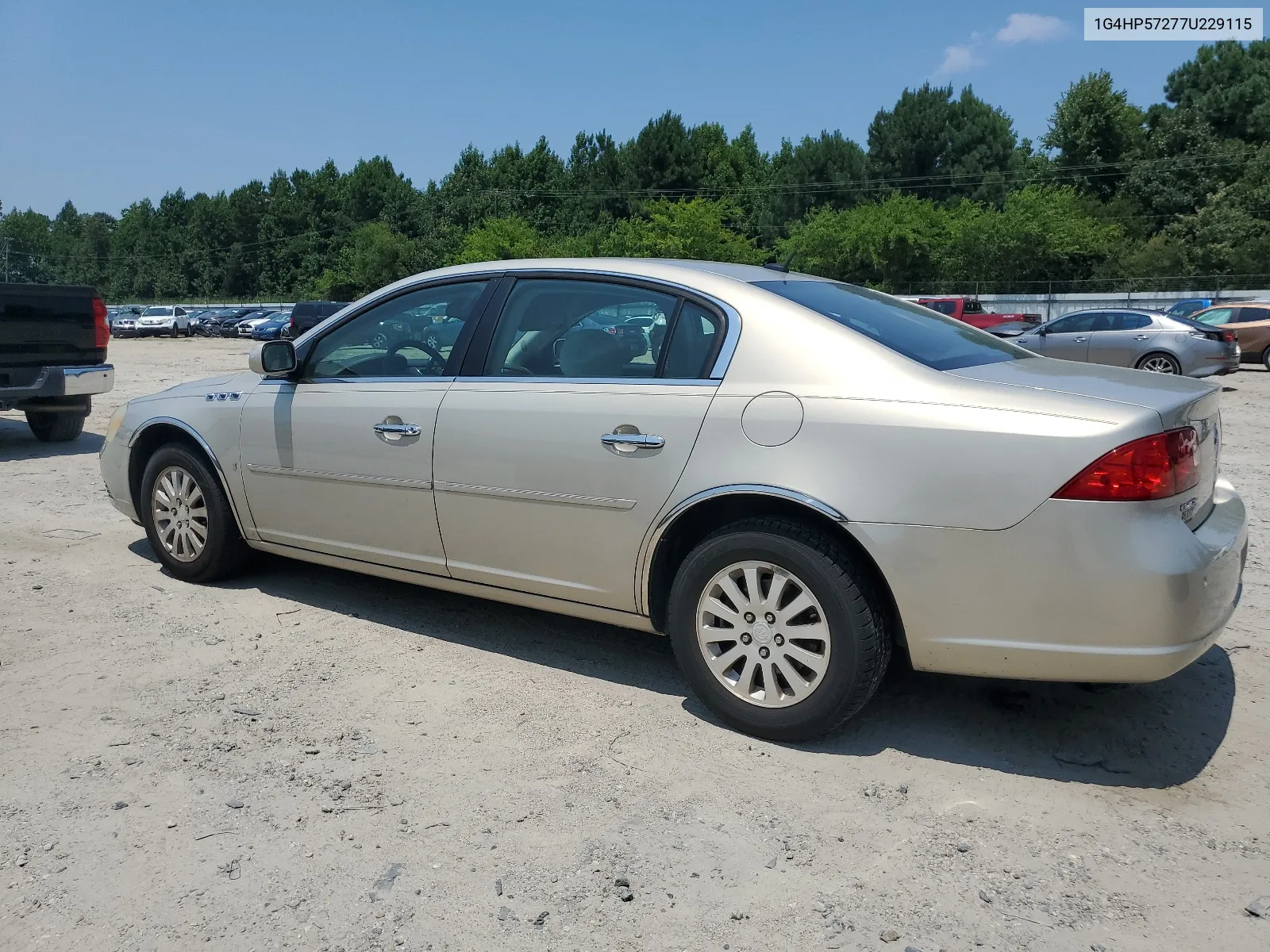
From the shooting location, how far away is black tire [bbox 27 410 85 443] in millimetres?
10625

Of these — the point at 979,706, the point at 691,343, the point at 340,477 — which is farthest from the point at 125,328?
the point at 979,706

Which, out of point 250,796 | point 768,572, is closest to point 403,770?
point 250,796

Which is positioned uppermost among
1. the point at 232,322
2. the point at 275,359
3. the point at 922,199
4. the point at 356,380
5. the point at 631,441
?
the point at 922,199

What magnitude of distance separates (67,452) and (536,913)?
9335mm

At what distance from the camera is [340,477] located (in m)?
4.61

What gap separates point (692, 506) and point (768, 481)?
31cm

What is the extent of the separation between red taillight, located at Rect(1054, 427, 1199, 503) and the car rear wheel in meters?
16.4

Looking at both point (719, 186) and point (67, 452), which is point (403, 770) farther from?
point (719, 186)

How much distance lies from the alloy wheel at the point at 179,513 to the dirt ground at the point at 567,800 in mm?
548

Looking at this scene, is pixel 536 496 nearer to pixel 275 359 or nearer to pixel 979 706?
pixel 275 359

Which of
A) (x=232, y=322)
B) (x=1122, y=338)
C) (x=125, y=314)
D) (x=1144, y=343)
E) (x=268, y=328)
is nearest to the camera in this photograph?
(x=1144, y=343)

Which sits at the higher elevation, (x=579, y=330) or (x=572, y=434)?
(x=579, y=330)

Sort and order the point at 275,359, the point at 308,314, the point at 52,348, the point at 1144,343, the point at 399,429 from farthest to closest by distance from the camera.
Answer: the point at 308,314 < the point at 1144,343 < the point at 52,348 < the point at 275,359 < the point at 399,429

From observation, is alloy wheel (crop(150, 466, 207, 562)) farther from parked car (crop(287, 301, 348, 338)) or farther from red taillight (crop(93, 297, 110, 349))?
parked car (crop(287, 301, 348, 338))
